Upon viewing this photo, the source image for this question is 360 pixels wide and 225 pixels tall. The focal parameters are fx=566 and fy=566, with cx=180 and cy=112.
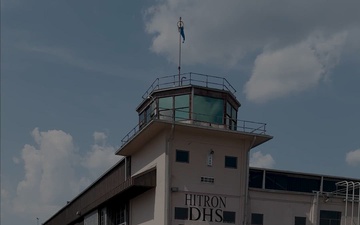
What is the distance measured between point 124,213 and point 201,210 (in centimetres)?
993

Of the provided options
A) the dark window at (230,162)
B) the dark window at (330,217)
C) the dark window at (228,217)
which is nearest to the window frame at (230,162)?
the dark window at (230,162)

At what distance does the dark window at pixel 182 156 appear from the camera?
38188 mm

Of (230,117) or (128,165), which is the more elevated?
(230,117)

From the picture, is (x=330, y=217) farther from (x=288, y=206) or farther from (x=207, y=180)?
(x=207, y=180)

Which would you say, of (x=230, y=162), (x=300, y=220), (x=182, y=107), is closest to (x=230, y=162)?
(x=230, y=162)

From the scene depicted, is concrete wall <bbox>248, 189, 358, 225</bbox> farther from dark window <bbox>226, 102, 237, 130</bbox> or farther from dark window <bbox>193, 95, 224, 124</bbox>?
dark window <bbox>193, 95, 224, 124</bbox>

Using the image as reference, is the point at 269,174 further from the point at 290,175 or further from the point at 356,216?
the point at 356,216

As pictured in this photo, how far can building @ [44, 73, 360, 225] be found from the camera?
37750mm

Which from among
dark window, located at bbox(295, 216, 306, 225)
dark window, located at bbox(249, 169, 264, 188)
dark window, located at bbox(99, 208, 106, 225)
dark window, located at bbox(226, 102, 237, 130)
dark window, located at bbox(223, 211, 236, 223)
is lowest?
dark window, located at bbox(99, 208, 106, 225)

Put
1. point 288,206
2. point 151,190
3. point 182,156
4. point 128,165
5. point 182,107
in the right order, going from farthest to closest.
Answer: point 128,165 < point 288,206 < point 151,190 < point 182,107 < point 182,156

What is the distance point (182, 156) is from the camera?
126ft

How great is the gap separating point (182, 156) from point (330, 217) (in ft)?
39.8

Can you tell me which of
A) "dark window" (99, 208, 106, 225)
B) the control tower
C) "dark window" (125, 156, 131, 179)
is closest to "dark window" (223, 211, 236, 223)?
the control tower

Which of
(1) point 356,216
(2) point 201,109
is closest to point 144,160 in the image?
(2) point 201,109
